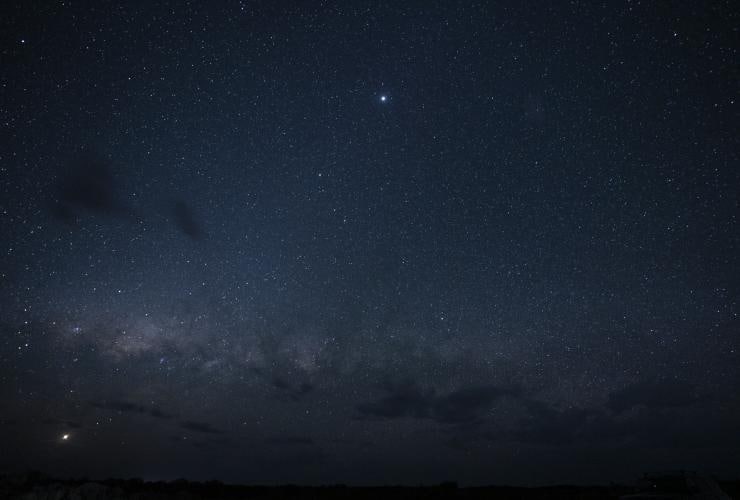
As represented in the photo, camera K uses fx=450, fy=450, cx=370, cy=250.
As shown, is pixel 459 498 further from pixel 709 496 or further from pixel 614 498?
pixel 709 496

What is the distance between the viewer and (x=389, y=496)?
94.3 ft

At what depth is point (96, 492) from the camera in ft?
61.8

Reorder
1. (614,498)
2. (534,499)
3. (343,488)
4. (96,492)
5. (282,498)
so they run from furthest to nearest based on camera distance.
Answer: (343,488) < (534,499) < (282,498) < (614,498) < (96,492)

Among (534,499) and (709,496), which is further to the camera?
(534,499)

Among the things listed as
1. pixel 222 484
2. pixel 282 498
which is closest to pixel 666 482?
pixel 282 498

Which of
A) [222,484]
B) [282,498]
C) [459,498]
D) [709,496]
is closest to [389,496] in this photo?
[459,498]

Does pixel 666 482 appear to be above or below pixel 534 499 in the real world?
above

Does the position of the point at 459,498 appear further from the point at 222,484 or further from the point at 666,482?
the point at 222,484

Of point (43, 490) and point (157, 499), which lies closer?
point (43, 490)

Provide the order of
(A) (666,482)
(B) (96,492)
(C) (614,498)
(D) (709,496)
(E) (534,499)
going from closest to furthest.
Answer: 1. (D) (709,496)
2. (A) (666,482)
3. (B) (96,492)
4. (C) (614,498)
5. (E) (534,499)

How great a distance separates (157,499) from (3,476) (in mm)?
13426

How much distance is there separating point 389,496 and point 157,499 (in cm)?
1428

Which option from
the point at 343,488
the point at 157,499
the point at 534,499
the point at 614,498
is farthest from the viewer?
the point at 343,488

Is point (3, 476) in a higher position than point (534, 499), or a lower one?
higher
